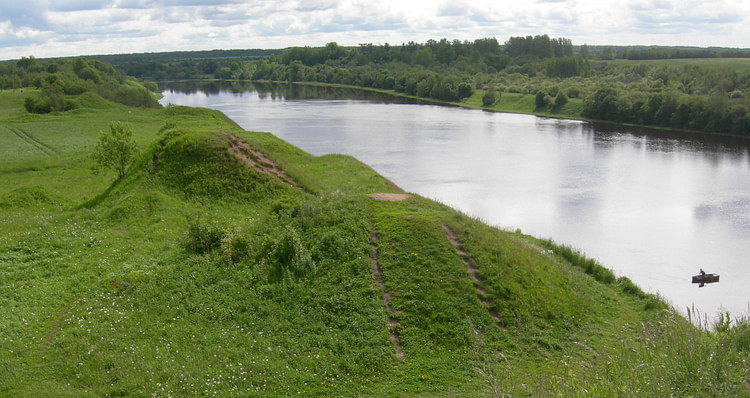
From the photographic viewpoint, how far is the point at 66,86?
86.8m

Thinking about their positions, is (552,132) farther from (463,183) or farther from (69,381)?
(69,381)

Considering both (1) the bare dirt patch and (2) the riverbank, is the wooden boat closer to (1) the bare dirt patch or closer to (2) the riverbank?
(1) the bare dirt patch

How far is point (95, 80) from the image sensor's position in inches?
4195

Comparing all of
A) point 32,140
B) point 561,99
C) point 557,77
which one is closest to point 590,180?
point 32,140

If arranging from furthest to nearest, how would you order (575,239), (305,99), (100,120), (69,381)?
(305,99) < (100,120) < (575,239) < (69,381)

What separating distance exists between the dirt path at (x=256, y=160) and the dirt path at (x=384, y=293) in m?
8.30

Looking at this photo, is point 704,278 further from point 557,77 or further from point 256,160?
point 557,77

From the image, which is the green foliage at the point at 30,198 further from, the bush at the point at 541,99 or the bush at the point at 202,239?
the bush at the point at 541,99

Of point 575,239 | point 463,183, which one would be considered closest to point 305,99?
point 463,183

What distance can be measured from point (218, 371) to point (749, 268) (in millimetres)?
24105

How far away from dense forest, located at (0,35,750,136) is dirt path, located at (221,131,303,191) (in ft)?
202

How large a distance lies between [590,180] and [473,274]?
3103cm

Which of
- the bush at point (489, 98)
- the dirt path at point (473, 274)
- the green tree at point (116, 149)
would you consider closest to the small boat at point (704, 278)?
the dirt path at point (473, 274)

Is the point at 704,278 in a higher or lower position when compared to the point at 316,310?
lower
